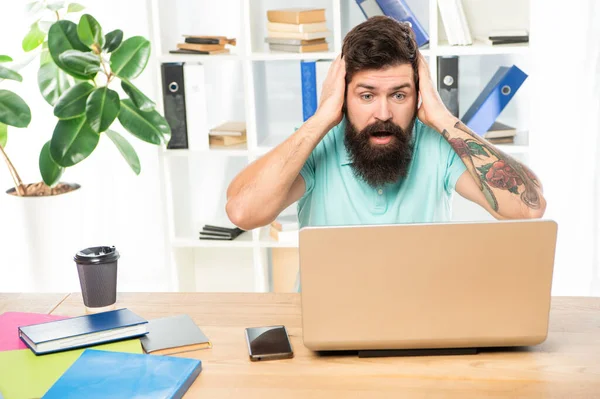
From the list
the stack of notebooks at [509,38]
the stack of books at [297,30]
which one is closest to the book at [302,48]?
the stack of books at [297,30]

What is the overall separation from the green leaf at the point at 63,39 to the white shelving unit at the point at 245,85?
0.39 m

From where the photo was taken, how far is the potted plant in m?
2.92

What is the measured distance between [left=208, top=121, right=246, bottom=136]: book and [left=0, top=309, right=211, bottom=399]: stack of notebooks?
1695mm

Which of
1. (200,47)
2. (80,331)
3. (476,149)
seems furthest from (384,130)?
(200,47)

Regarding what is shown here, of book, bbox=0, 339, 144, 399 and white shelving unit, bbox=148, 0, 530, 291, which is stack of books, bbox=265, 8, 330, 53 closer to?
white shelving unit, bbox=148, 0, 530, 291

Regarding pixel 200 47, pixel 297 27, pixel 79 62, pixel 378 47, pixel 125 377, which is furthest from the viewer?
pixel 200 47

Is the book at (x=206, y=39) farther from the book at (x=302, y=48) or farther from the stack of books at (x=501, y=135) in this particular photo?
the stack of books at (x=501, y=135)

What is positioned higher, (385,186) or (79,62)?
(79,62)

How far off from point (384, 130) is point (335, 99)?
6.3 inches

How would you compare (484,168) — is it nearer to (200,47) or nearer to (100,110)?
(100,110)

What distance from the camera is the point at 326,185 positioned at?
7.54 feet

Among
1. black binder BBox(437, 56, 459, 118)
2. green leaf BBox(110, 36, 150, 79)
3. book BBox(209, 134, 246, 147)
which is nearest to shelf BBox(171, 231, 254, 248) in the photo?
book BBox(209, 134, 246, 147)

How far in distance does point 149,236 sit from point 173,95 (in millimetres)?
1076

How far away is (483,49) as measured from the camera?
316 cm
